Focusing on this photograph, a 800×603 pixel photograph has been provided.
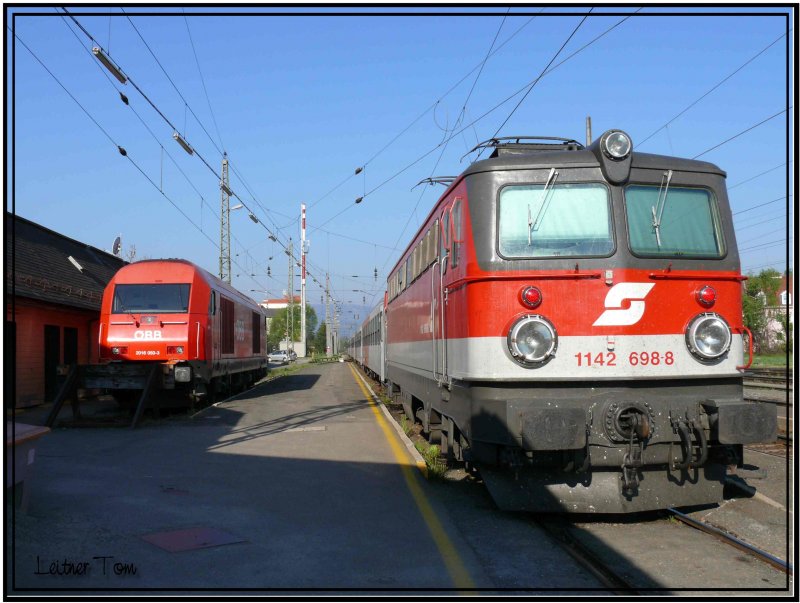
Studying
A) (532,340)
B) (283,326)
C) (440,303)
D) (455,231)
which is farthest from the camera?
(283,326)

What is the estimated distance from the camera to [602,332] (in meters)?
6.26

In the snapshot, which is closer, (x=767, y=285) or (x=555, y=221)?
(x=555, y=221)

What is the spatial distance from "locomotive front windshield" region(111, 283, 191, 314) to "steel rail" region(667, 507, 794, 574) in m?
11.6

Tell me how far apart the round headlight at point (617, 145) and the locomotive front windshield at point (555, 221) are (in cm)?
31

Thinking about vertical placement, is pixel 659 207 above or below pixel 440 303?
above

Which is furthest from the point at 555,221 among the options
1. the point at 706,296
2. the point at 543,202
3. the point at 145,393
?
the point at 145,393

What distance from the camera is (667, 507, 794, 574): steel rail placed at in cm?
531

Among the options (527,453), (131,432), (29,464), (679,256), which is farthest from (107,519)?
(131,432)

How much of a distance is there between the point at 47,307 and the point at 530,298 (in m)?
15.8

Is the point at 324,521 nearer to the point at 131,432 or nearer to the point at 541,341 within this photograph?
the point at 541,341

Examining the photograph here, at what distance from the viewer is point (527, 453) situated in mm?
6176

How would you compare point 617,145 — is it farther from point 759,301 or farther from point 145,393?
point 759,301

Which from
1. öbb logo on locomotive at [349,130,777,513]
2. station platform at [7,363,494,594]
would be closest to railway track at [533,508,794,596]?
öbb logo on locomotive at [349,130,777,513]

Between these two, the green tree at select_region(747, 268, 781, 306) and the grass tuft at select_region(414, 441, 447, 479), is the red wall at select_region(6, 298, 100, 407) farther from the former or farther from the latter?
the green tree at select_region(747, 268, 781, 306)
